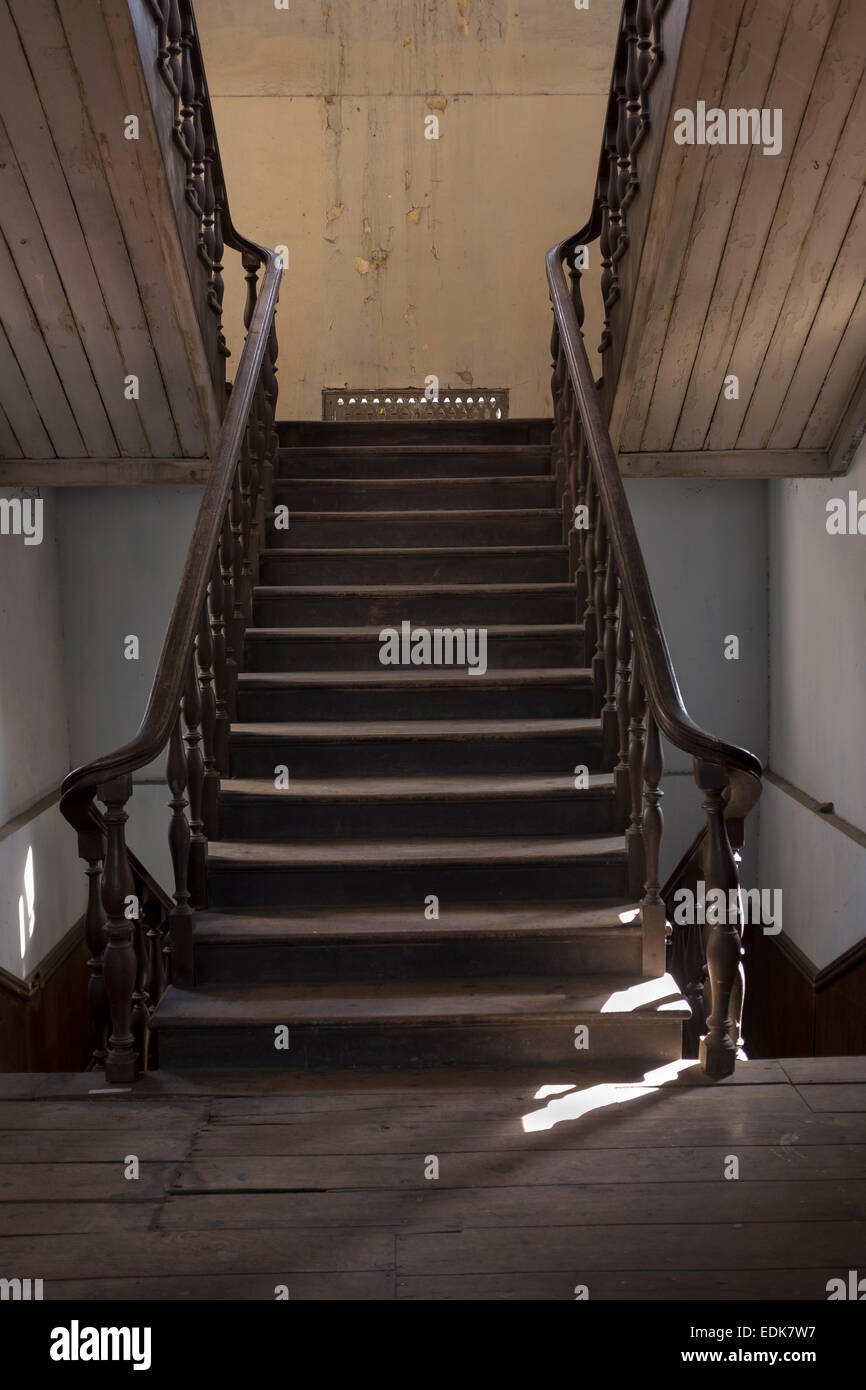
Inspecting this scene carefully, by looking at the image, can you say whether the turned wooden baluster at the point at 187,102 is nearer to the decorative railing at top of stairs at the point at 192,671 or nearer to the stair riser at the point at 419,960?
the decorative railing at top of stairs at the point at 192,671

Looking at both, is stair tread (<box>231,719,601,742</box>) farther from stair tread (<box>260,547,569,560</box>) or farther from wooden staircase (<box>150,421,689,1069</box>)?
stair tread (<box>260,547,569,560</box>)

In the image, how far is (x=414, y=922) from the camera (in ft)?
10.5

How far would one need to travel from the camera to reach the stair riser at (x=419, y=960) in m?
3.15

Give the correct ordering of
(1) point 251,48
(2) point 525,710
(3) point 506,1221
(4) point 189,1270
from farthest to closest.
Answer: (1) point 251,48 → (2) point 525,710 → (3) point 506,1221 → (4) point 189,1270

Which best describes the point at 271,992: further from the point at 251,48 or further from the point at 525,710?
the point at 251,48

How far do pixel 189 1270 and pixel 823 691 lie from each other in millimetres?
3835

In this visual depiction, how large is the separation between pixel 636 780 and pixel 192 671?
1.31m

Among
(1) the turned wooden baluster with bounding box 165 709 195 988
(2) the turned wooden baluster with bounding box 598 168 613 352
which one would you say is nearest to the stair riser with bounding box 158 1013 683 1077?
(1) the turned wooden baluster with bounding box 165 709 195 988

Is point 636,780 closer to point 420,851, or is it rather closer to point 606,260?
point 420,851

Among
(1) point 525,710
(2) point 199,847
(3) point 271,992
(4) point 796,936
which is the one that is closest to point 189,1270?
(3) point 271,992

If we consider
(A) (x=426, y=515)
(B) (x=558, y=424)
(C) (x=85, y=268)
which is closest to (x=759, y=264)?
(B) (x=558, y=424)

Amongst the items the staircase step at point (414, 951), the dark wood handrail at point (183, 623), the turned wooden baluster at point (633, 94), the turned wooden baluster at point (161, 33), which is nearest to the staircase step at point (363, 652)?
the dark wood handrail at point (183, 623)

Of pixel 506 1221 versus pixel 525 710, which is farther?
pixel 525 710

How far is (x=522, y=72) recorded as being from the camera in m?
6.81
